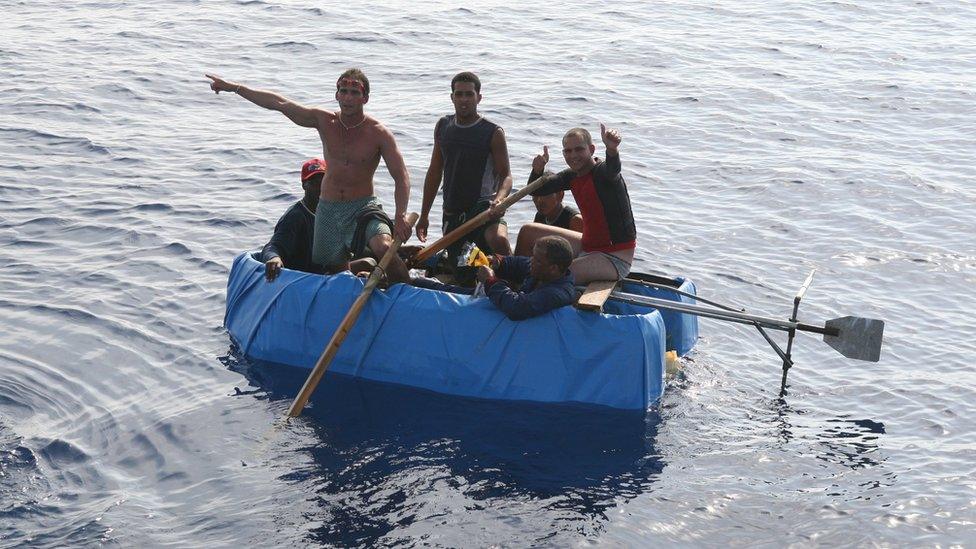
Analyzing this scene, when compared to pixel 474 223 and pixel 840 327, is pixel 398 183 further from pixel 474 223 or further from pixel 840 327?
pixel 840 327

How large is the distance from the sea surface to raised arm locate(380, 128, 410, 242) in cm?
142

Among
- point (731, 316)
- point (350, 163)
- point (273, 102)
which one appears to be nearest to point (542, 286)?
point (731, 316)

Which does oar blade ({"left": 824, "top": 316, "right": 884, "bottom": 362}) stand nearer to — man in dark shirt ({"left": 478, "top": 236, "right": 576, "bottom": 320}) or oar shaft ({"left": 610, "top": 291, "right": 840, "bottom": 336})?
oar shaft ({"left": 610, "top": 291, "right": 840, "bottom": 336})

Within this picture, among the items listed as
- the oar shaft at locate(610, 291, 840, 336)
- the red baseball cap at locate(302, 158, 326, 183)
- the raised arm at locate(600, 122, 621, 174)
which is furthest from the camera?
the red baseball cap at locate(302, 158, 326, 183)

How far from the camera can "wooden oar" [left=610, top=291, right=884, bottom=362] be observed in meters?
9.70

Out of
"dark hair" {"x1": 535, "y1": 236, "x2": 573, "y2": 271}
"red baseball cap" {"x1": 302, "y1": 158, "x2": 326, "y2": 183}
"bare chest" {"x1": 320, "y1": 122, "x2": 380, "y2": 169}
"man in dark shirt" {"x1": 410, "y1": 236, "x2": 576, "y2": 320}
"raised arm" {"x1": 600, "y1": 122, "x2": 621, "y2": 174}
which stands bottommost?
"man in dark shirt" {"x1": 410, "y1": 236, "x2": 576, "y2": 320}

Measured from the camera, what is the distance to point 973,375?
11.2 meters

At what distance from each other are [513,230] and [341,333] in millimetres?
5484

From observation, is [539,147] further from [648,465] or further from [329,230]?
[648,465]

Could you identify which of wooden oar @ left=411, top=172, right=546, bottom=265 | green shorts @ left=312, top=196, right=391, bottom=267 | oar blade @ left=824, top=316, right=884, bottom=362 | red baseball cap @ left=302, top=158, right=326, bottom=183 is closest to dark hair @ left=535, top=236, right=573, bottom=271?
wooden oar @ left=411, top=172, right=546, bottom=265

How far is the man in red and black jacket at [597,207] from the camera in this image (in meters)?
9.84

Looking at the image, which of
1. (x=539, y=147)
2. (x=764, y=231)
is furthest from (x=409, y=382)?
(x=539, y=147)

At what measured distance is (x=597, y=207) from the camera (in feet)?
32.8

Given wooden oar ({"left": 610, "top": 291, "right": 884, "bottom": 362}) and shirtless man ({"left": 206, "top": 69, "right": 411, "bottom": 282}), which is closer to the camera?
wooden oar ({"left": 610, "top": 291, "right": 884, "bottom": 362})
